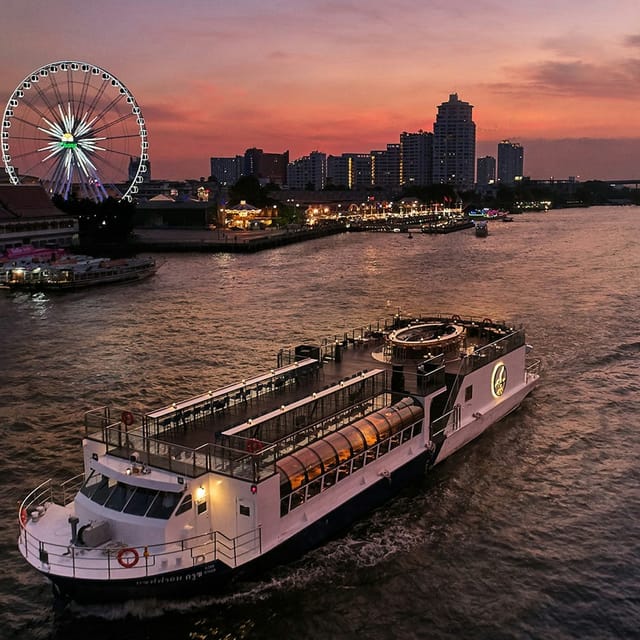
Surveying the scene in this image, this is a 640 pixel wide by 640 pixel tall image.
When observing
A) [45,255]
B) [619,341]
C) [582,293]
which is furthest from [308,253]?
[619,341]

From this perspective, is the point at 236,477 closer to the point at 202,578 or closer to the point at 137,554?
the point at 202,578

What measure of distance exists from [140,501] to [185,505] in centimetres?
87

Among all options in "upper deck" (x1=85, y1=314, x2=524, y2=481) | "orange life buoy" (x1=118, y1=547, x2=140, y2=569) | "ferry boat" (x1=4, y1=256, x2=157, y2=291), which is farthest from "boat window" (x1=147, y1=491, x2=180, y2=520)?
"ferry boat" (x1=4, y1=256, x2=157, y2=291)

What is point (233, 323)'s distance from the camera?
40625mm

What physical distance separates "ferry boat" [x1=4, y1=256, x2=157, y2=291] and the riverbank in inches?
1012

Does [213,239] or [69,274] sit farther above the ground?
[213,239]

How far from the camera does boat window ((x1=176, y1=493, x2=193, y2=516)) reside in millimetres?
12625

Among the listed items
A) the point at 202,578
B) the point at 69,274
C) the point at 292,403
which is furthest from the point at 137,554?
the point at 69,274

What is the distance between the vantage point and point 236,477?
505 inches

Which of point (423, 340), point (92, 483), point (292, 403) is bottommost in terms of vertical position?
point (92, 483)

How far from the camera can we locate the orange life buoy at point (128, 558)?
11992 mm

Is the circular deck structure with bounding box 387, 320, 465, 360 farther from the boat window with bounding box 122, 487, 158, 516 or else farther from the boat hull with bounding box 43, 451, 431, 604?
the boat window with bounding box 122, 487, 158, 516

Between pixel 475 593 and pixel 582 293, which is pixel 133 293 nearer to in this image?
pixel 582 293

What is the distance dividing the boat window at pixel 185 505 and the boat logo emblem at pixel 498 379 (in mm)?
11681
